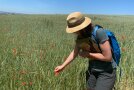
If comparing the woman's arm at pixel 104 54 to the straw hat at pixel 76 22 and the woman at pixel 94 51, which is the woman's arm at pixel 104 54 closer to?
the woman at pixel 94 51

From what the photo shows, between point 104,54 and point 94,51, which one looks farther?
point 94,51

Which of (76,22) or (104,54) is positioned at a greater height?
(76,22)

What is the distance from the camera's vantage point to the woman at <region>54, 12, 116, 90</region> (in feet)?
11.2

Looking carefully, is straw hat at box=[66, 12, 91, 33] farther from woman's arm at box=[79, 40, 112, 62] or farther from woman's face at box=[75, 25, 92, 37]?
woman's arm at box=[79, 40, 112, 62]

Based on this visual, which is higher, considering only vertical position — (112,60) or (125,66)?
(112,60)

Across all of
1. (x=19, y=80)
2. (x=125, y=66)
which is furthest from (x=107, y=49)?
(x=125, y=66)

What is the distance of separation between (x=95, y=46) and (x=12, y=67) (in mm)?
2029

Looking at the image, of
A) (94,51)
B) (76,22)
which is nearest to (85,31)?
(76,22)

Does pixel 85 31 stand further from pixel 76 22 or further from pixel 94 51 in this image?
pixel 94 51

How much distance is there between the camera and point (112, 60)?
12.0 ft

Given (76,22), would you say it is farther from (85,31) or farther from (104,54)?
(104,54)

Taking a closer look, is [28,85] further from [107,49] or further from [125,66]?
[125,66]

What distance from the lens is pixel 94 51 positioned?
363 centimetres

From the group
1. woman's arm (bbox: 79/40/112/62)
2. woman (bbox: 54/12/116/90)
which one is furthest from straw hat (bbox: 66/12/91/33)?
woman's arm (bbox: 79/40/112/62)
